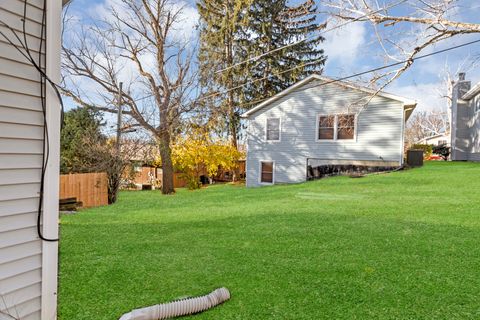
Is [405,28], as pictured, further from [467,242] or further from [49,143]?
[49,143]

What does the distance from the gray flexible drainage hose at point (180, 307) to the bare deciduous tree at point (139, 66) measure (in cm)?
1197

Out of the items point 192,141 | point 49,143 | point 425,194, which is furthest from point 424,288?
point 192,141

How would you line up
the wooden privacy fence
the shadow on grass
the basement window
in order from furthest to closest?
the basement window
the wooden privacy fence
the shadow on grass

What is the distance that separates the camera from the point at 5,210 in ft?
5.84

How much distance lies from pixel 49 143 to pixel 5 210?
45 cm

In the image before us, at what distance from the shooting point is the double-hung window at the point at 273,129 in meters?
16.4

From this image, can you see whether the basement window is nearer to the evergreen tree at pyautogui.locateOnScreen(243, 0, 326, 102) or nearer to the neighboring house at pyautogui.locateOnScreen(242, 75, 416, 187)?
the neighboring house at pyautogui.locateOnScreen(242, 75, 416, 187)

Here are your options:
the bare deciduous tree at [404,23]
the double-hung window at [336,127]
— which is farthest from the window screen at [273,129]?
the bare deciduous tree at [404,23]

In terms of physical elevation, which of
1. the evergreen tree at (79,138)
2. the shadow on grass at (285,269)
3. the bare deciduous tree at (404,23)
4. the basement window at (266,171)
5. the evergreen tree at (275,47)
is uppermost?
the evergreen tree at (275,47)

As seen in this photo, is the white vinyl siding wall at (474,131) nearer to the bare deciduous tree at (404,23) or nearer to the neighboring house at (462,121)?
the neighboring house at (462,121)

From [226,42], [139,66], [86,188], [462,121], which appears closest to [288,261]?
[86,188]

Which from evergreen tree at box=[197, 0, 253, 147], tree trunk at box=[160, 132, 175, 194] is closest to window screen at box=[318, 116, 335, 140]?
tree trunk at box=[160, 132, 175, 194]

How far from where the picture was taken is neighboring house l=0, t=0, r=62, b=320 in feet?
5.85

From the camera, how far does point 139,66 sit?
13992mm
